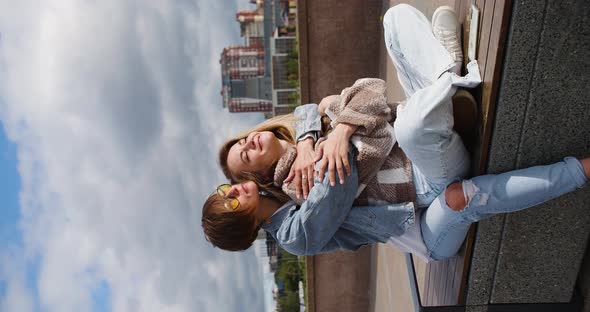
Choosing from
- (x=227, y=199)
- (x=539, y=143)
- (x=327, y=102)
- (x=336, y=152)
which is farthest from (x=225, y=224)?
(x=539, y=143)

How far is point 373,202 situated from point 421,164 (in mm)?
366

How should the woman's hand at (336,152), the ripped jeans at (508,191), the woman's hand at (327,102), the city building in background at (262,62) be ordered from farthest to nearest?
the city building in background at (262,62) → the woman's hand at (327,102) → the woman's hand at (336,152) → the ripped jeans at (508,191)

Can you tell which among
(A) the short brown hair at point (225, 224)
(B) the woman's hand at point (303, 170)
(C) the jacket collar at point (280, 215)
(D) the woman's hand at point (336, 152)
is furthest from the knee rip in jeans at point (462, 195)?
(A) the short brown hair at point (225, 224)

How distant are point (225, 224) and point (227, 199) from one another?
13 cm

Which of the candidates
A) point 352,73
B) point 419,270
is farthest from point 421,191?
point 352,73

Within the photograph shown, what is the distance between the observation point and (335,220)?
2.32m

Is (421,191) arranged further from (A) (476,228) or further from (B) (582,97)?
(B) (582,97)

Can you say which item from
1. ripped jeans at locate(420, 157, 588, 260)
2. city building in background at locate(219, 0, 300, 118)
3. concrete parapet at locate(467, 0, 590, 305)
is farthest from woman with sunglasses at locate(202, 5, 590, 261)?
city building in background at locate(219, 0, 300, 118)

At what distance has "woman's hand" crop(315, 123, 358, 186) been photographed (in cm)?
223

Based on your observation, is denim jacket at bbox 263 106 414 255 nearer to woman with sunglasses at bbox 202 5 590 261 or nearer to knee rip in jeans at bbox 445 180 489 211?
woman with sunglasses at bbox 202 5 590 261

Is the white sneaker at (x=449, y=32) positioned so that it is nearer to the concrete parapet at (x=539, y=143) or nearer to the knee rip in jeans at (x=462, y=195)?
the concrete parapet at (x=539, y=143)

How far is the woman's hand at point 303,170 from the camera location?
235cm

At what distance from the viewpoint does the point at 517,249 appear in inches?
98.8

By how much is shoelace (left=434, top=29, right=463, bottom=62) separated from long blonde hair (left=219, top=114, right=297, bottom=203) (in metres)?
0.89
